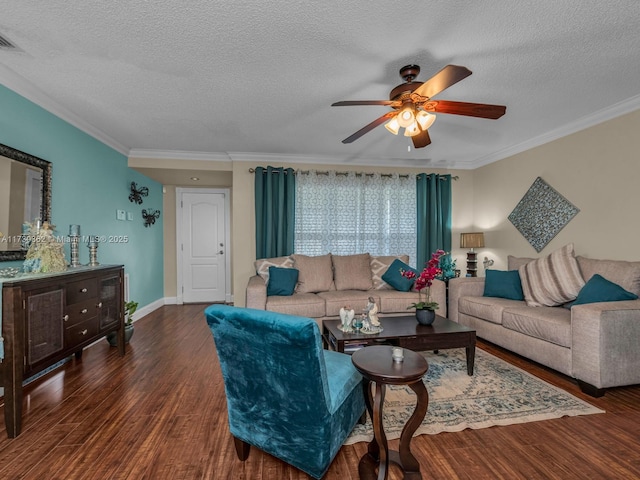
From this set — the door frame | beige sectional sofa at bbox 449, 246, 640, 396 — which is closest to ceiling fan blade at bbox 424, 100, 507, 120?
beige sectional sofa at bbox 449, 246, 640, 396

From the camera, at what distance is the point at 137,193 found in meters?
4.60

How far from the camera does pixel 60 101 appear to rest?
2852mm

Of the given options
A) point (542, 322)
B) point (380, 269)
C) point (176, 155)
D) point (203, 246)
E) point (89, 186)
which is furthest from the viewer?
point (203, 246)

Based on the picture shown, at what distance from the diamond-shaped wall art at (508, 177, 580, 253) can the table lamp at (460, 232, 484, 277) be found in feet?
1.62

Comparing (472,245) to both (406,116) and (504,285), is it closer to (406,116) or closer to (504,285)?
(504,285)

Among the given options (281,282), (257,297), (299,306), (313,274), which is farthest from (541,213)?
(257,297)

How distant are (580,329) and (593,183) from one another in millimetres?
1818

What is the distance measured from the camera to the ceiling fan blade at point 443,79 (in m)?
1.67

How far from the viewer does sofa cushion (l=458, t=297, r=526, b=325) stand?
3191 millimetres

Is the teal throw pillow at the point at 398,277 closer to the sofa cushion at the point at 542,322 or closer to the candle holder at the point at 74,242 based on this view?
the sofa cushion at the point at 542,322

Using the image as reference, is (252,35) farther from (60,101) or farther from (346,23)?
(60,101)

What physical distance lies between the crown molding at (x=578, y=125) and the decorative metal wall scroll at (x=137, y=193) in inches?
208

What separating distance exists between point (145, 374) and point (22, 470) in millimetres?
1129

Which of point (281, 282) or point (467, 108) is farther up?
point (467, 108)
